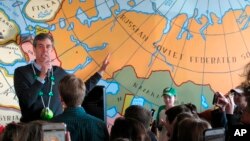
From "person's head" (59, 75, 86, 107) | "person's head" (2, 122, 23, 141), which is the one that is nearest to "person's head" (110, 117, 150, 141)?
"person's head" (59, 75, 86, 107)

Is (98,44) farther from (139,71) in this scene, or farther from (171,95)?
(171,95)

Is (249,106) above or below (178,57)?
below

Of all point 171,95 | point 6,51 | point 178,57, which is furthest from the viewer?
point 178,57

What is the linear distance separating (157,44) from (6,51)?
146 cm

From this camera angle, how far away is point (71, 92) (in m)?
2.58

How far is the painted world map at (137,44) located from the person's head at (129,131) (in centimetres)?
193

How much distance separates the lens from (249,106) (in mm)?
1721

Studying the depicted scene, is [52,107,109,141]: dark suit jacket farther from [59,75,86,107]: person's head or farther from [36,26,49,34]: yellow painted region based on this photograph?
→ [36,26,49,34]: yellow painted region

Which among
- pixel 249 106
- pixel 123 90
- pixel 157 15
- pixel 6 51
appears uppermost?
pixel 157 15

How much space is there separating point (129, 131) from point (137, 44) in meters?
2.35

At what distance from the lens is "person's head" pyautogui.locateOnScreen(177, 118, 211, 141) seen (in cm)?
212

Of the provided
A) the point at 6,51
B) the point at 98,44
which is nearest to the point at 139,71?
the point at 98,44

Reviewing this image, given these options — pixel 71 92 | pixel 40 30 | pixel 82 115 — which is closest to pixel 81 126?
pixel 82 115

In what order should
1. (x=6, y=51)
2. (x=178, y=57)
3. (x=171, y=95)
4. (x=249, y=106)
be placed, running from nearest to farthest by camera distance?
(x=249, y=106) < (x=6, y=51) < (x=171, y=95) < (x=178, y=57)
